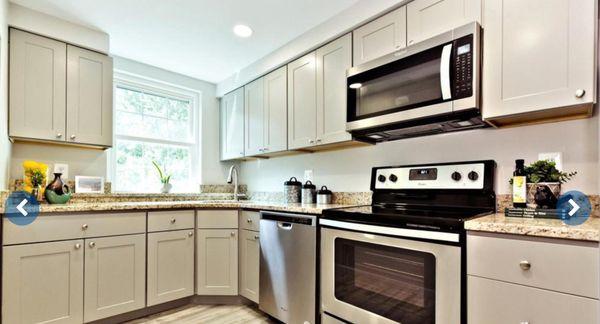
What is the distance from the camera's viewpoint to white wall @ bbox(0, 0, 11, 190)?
2.13 meters

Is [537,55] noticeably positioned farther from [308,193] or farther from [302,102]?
[308,193]

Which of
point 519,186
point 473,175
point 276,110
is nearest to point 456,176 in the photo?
point 473,175

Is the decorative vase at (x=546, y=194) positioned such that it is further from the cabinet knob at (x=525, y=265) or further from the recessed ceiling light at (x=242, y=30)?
the recessed ceiling light at (x=242, y=30)

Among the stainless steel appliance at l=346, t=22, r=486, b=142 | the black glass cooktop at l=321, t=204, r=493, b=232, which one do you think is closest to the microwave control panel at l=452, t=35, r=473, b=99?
the stainless steel appliance at l=346, t=22, r=486, b=142

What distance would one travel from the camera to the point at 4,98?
2.23 meters

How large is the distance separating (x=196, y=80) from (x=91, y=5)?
1.45 meters

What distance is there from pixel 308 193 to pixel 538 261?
182 centimetres

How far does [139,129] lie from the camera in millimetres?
3316

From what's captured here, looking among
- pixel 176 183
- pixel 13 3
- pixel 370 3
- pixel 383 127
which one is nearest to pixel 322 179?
pixel 383 127

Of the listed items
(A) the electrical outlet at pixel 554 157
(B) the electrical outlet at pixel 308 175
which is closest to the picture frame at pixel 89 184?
(B) the electrical outlet at pixel 308 175

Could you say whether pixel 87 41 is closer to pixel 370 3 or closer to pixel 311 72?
pixel 311 72

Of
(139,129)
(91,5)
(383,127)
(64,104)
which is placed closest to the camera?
(383,127)

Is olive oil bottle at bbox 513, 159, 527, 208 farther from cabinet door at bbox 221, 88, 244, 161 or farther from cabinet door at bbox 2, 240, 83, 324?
cabinet door at bbox 2, 240, 83, 324

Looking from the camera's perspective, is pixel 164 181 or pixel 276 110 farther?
pixel 164 181
